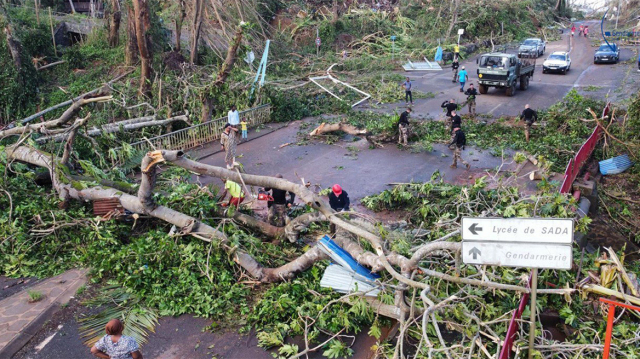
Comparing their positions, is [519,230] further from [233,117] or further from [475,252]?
[233,117]

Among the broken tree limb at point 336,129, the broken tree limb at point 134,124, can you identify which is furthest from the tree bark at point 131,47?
the broken tree limb at point 336,129

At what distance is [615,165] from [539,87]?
1233 centimetres

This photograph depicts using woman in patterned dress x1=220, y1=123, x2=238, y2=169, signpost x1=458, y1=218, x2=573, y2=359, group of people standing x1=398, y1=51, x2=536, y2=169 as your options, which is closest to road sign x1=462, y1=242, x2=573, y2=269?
signpost x1=458, y1=218, x2=573, y2=359

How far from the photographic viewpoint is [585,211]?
1127 centimetres

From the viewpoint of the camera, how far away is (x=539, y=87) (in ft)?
83.6

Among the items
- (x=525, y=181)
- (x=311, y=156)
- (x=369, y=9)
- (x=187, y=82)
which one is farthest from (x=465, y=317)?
(x=369, y=9)

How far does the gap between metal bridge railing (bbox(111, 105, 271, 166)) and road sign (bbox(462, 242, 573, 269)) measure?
34.4ft

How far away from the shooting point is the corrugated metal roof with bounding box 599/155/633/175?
14234 mm

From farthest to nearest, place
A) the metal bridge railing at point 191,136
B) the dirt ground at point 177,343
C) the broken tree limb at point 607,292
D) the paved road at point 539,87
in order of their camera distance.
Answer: the paved road at point 539,87 < the metal bridge railing at point 191,136 < the dirt ground at point 177,343 < the broken tree limb at point 607,292

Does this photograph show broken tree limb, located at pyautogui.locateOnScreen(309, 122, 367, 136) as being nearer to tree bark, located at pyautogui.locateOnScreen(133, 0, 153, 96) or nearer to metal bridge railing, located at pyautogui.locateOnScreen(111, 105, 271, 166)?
metal bridge railing, located at pyautogui.locateOnScreen(111, 105, 271, 166)

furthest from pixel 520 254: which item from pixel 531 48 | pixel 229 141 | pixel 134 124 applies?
pixel 531 48

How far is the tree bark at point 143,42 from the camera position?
18.2 m

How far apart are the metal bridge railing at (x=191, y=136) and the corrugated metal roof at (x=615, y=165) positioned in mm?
11793

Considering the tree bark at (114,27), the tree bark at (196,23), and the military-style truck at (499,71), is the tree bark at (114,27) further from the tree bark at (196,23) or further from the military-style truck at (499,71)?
A: the military-style truck at (499,71)
